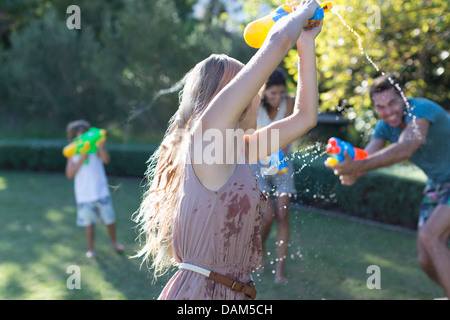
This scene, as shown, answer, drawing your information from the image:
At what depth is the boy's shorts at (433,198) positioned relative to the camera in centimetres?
341

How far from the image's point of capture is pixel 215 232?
5.49 feet

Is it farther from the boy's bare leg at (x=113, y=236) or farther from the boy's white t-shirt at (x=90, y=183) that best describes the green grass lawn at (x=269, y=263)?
the boy's white t-shirt at (x=90, y=183)

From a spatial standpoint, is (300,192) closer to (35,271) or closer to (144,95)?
(35,271)

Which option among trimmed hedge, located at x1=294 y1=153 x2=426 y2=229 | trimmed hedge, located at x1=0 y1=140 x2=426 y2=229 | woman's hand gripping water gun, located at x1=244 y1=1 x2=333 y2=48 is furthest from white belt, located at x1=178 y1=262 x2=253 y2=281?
trimmed hedge, located at x1=294 y1=153 x2=426 y2=229

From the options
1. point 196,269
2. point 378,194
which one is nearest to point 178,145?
point 196,269

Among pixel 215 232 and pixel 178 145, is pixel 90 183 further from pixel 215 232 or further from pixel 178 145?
pixel 215 232

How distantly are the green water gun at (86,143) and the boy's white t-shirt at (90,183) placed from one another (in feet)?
0.50

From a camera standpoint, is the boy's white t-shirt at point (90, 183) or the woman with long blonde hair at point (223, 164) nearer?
the woman with long blonde hair at point (223, 164)

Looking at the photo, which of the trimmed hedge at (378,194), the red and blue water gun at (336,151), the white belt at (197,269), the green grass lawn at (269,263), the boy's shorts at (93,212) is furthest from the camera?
the trimmed hedge at (378,194)

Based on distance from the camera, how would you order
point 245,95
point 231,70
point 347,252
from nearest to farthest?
point 245,95
point 231,70
point 347,252

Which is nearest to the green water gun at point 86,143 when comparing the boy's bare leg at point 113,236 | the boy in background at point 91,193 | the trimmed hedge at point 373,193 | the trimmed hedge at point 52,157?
the boy in background at point 91,193

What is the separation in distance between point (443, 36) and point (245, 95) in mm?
5464

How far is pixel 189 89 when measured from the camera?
1.78 metres
